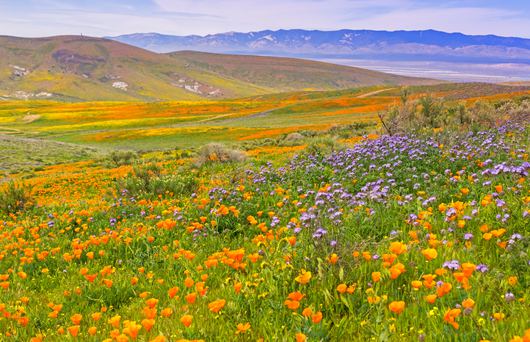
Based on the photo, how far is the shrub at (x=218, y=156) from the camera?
52.3ft

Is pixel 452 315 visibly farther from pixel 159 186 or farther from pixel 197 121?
pixel 197 121

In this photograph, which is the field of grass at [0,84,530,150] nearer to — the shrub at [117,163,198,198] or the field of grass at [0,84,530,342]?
the shrub at [117,163,198,198]

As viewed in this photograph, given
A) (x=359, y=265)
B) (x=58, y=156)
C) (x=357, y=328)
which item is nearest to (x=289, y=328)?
(x=357, y=328)

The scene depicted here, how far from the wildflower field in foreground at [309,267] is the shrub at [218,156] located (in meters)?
7.85

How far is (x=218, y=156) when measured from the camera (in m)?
16.5

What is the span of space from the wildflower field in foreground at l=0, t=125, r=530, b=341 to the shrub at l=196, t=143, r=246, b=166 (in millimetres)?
7850

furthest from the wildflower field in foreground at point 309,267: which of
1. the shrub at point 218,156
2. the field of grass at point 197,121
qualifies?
the field of grass at point 197,121

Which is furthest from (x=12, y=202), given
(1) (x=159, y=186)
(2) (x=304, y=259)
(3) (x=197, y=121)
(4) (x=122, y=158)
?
(3) (x=197, y=121)

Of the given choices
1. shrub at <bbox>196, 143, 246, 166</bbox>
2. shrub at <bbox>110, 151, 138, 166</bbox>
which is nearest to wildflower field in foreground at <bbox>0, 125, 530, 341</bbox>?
shrub at <bbox>196, 143, 246, 166</bbox>

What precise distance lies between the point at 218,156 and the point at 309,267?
13.2 m

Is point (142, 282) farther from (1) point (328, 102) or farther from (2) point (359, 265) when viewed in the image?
(1) point (328, 102)

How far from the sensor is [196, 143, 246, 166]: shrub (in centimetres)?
1595

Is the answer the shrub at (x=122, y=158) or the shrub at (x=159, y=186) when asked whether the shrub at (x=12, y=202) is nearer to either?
the shrub at (x=159, y=186)

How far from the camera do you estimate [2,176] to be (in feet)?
86.1
